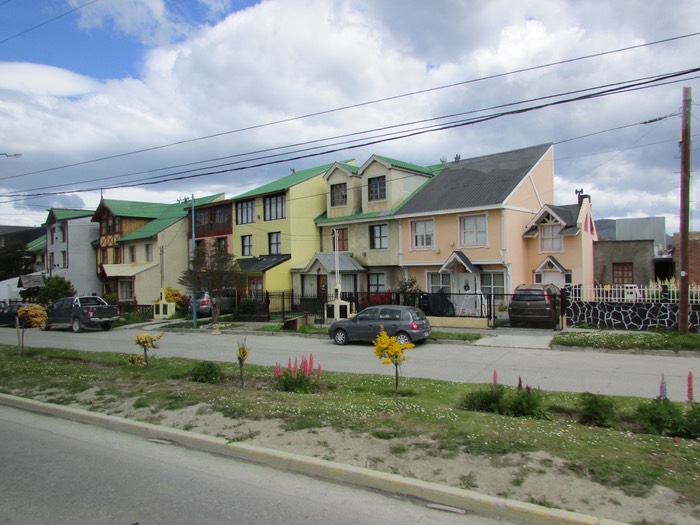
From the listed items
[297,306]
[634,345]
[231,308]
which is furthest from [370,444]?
[231,308]

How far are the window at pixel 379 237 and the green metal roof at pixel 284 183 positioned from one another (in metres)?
6.97

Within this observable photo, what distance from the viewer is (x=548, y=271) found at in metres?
27.0

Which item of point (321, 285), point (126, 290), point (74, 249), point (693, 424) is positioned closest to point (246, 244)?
point (321, 285)

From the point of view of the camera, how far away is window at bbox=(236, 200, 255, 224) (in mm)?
38281

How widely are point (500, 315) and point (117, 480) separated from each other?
2200cm

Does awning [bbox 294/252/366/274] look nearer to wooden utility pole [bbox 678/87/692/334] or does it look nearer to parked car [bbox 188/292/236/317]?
parked car [bbox 188/292/236/317]

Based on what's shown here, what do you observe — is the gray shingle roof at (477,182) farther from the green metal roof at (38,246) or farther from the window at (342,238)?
the green metal roof at (38,246)

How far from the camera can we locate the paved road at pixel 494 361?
11.0m

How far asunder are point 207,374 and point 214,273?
1782cm

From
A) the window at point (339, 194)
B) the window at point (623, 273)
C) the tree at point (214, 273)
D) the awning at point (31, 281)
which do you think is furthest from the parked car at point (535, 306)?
the awning at point (31, 281)

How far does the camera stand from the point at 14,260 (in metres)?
56.1

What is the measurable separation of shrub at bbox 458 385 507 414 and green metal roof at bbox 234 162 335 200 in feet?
93.6

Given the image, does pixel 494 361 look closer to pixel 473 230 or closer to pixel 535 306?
pixel 535 306

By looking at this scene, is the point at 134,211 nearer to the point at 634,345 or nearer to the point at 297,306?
the point at 297,306
